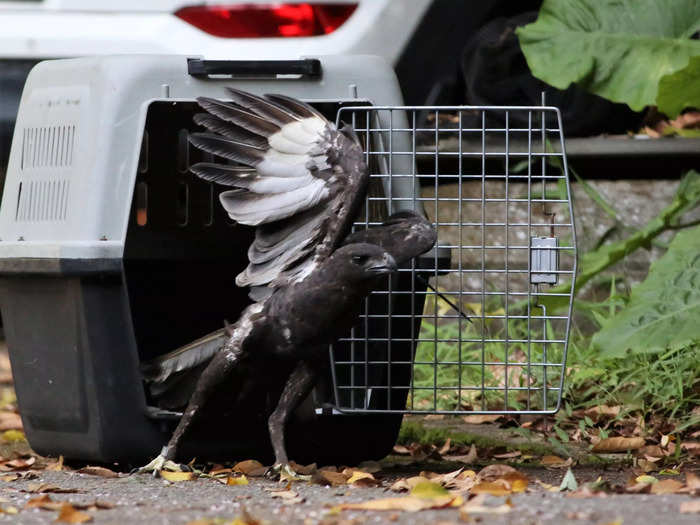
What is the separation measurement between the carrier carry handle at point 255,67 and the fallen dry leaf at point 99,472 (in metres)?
0.99

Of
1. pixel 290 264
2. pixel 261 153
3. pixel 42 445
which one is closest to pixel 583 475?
pixel 290 264

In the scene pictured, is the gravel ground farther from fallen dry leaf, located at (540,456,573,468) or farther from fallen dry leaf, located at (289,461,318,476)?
fallen dry leaf, located at (540,456,573,468)

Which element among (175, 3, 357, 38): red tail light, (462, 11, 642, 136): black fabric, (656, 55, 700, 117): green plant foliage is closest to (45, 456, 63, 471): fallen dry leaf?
(175, 3, 357, 38): red tail light

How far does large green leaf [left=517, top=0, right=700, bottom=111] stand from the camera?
4.05 m

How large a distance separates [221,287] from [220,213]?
0.21 m

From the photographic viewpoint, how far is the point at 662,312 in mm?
3369

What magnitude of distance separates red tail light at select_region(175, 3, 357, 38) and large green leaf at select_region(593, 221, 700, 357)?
4.57ft

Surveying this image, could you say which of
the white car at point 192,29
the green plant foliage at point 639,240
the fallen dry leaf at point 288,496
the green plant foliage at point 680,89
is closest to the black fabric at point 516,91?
the white car at point 192,29

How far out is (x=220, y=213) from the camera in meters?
3.53

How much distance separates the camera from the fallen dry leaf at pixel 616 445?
3.57 metres

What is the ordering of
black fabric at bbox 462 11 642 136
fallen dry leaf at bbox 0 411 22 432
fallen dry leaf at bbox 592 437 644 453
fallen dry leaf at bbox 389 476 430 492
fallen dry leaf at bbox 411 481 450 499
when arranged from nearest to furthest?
1. fallen dry leaf at bbox 411 481 450 499
2. fallen dry leaf at bbox 389 476 430 492
3. fallen dry leaf at bbox 592 437 644 453
4. fallen dry leaf at bbox 0 411 22 432
5. black fabric at bbox 462 11 642 136

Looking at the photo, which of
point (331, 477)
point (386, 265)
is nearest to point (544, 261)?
point (386, 265)

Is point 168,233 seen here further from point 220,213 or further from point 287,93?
point 287,93

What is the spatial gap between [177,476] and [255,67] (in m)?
1.00
